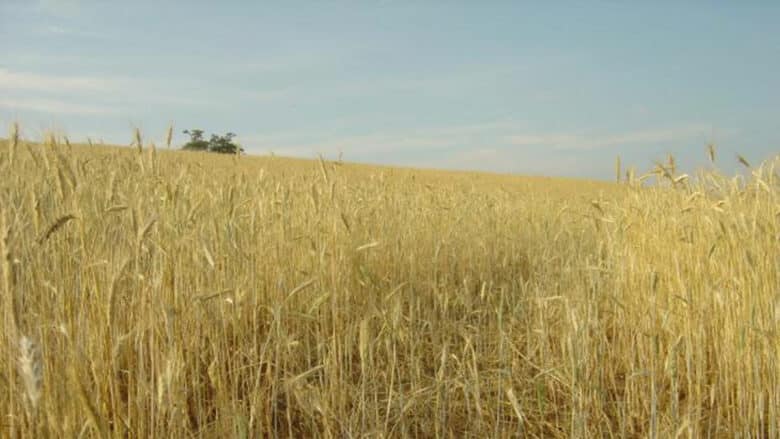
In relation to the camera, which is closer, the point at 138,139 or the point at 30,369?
the point at 30,369

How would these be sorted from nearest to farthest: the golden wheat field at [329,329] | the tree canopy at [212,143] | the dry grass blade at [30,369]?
the dry grass blade at [30,369], the golden wheat field at [329,329], the tree canopy at [212,143]

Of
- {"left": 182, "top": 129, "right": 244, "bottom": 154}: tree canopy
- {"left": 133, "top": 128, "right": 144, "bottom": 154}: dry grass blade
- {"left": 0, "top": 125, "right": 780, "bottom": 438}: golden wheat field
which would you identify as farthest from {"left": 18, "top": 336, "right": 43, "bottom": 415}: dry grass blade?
{"left": 182, "top": 129, "right": 244, "bottom": 154}: tree canopy

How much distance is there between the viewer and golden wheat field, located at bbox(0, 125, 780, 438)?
1.52 m

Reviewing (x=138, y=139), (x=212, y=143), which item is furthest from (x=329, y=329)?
(x=212, y=143)

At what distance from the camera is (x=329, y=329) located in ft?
8.96

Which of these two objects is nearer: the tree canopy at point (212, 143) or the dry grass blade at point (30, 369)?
the dry grass blade at point (30, 369)

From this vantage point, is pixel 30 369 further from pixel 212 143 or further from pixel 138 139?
pixel 212 143

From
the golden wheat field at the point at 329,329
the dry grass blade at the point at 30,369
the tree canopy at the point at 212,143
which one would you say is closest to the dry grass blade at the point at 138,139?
the golden wheat field at the point at 329,329

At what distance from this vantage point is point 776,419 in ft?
6.91

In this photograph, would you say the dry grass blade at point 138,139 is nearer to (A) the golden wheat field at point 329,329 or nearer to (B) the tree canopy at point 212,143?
(A) the golden wheat field at point 329,329

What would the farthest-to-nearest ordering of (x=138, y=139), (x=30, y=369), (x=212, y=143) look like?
(x=212, y=143) → (x=138, y=139) → (x=30, y=369)

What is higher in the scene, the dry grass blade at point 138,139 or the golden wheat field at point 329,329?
the dry grass blade at point 138,139

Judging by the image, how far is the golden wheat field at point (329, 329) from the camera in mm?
1524

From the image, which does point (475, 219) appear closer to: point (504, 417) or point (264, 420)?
point (504, 417)
